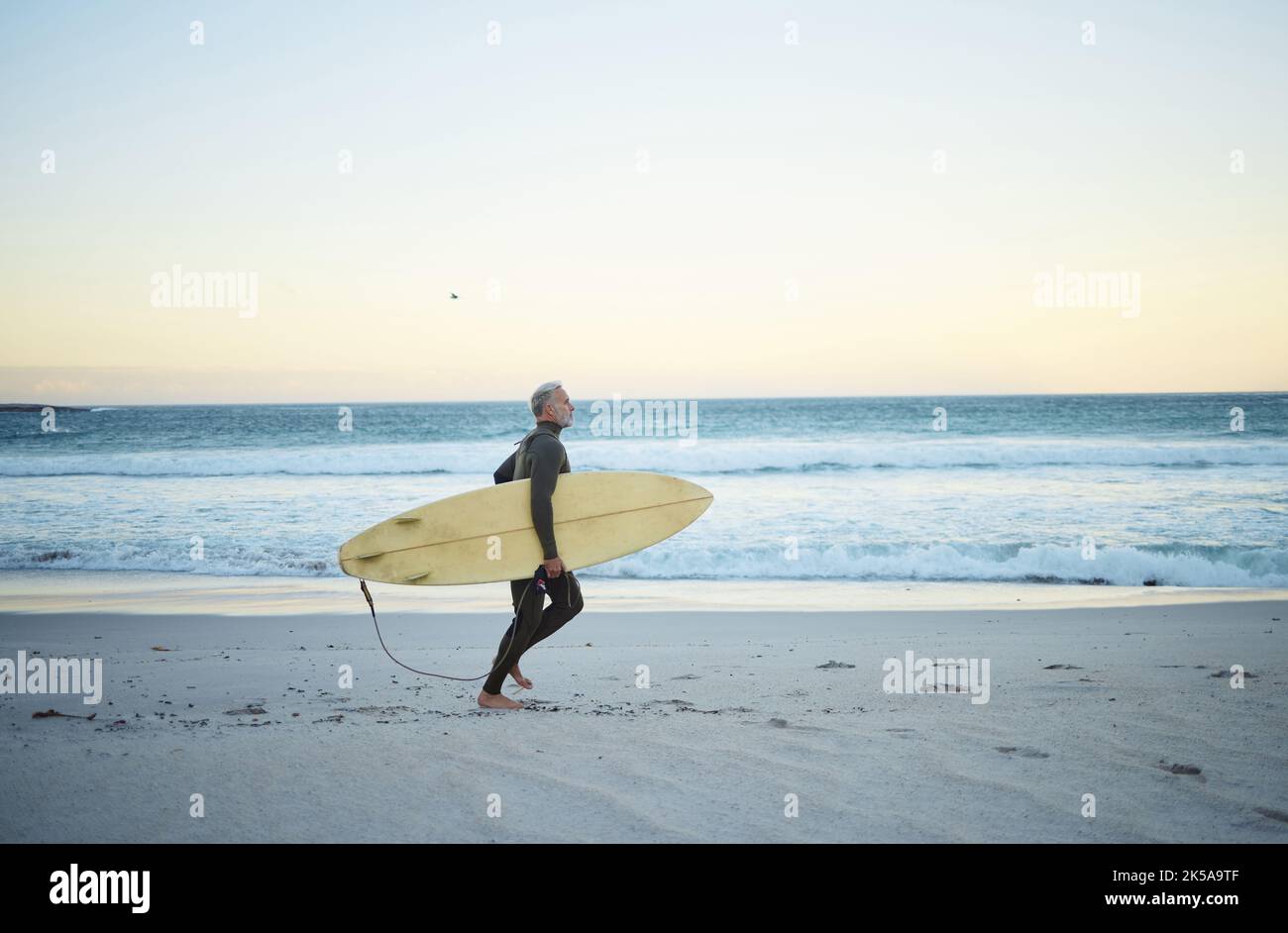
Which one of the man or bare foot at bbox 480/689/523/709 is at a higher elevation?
the man

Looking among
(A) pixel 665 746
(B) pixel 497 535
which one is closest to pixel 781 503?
(B) pixel 497 535

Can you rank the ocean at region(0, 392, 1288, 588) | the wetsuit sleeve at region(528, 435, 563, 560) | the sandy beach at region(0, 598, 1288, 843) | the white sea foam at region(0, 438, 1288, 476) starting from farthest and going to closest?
the white sea foam at region(0, 438, 1288, 476)
the ocean at region(0, 392, 1288, 588)
the wetsuit sleeve at region(528, 435, 563, 560)
the sandy beach at region(0, 598, 1288, 843)

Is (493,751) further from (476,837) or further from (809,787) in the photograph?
(809,787)

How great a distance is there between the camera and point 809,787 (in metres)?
3.19

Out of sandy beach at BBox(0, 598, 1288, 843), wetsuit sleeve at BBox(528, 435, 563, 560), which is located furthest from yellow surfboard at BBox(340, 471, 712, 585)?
sandy beach at BBox(0, 598, 1288, 843)

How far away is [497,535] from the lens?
4703mm

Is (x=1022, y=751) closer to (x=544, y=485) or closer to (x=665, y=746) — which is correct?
(x=665, y=746)

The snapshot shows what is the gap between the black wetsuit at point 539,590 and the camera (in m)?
4.03

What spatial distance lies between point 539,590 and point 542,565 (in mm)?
139

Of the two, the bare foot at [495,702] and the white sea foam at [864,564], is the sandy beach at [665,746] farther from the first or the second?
the white sea foam at [864,564]

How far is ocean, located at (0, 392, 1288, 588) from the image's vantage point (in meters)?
9.41

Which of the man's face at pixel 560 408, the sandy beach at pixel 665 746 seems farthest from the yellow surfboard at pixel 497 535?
the sandy beach at pixel 665 746

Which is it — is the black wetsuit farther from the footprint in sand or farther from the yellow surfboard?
the footprint in sand
